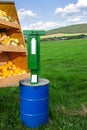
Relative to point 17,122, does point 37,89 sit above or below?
above

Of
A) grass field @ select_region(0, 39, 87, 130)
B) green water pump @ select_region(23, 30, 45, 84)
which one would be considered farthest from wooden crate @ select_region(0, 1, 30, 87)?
grass field @ select_region(0, 39, 87, 130)

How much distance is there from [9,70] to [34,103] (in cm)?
85

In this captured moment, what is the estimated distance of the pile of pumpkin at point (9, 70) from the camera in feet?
17.6

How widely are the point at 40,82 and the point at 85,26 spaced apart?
306ft

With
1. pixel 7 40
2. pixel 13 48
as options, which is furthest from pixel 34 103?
pixel 7 40

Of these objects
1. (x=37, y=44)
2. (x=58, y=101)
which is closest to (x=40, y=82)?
(x=37, y=44)

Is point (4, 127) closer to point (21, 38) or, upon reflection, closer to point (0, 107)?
point (0, 107)

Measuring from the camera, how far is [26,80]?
210 inches

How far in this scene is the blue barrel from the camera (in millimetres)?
4980

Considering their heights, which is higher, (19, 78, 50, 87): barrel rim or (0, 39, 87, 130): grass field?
(19, 78, 50, 87): barrel rim

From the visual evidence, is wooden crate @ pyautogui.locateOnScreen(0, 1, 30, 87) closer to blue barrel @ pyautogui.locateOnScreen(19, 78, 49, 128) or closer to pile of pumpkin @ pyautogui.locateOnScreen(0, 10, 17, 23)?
pile of pumpkin @ pyautogui.locateOnScreen(0, 10, 17, 23)

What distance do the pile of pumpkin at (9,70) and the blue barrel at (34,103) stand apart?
30 centimetres

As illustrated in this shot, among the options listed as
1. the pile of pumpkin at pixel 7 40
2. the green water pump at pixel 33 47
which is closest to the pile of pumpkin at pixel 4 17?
the pile of pumpkin at pixel 7 40

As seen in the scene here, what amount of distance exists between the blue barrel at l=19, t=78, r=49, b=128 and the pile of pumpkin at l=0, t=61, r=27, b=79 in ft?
1.00
